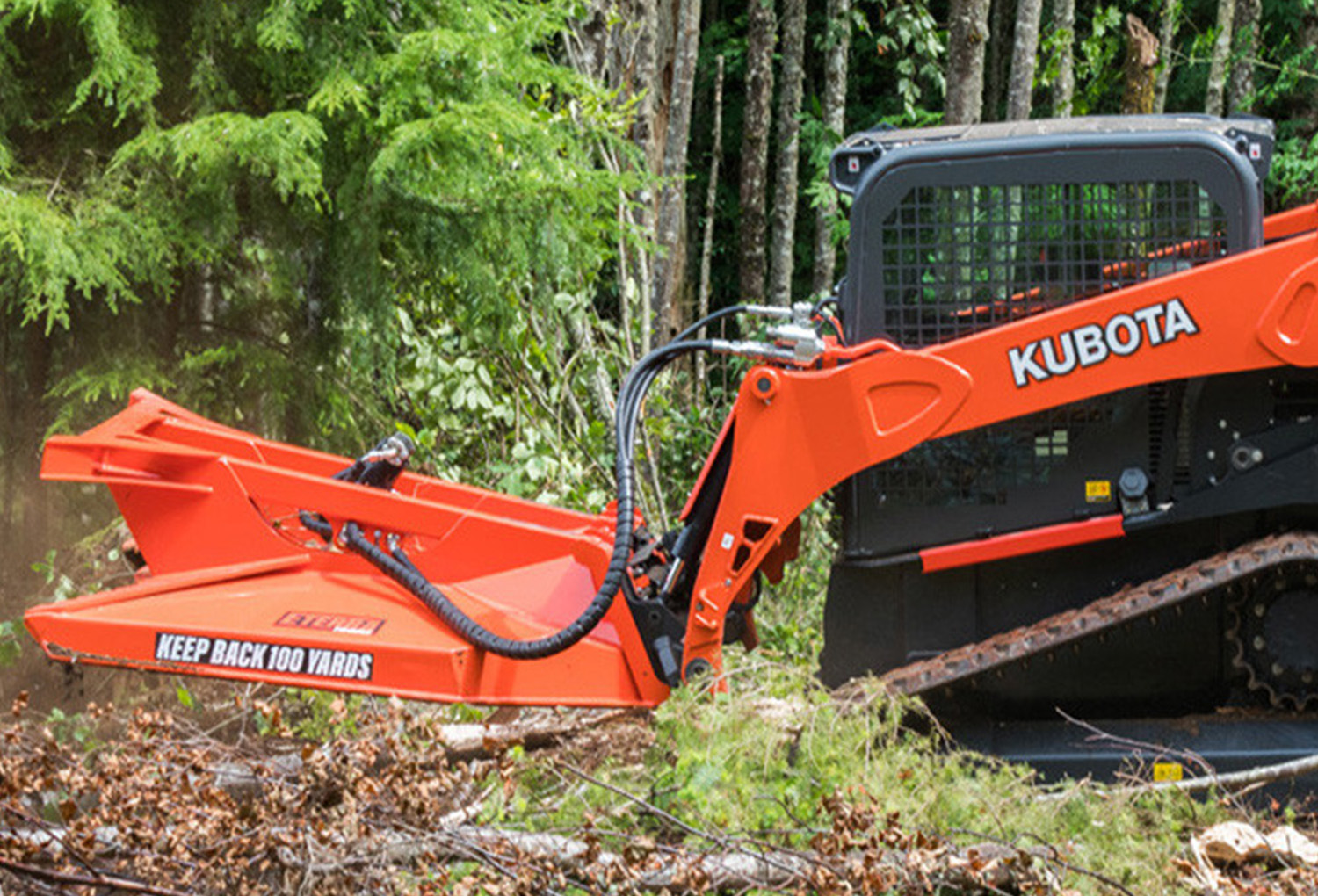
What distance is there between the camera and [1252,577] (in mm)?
4625

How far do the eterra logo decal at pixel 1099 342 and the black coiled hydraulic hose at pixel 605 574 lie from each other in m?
0.93

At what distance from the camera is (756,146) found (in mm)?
12734

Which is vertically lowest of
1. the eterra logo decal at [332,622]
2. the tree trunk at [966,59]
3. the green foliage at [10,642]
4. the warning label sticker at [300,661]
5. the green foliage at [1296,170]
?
the green foliage at [10,642]

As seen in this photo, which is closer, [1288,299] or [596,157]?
[1288,299]

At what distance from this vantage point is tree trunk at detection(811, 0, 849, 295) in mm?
12289

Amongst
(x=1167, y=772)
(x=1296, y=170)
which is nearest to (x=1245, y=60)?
(x=1296, y=170)

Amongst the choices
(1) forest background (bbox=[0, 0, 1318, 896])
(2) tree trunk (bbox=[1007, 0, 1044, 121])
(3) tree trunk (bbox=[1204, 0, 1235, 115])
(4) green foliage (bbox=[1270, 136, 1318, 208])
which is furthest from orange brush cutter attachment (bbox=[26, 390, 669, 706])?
(4) green foliage (bbox=[1270, 136, 1318, 208])

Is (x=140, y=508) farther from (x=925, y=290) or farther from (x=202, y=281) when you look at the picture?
(x=925, y=290)

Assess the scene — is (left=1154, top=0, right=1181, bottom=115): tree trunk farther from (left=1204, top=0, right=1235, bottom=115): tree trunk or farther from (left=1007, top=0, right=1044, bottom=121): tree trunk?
(left=1007, top=0, right=1044, bottom=121): tree trunk

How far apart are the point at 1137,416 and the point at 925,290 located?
30.1 inches

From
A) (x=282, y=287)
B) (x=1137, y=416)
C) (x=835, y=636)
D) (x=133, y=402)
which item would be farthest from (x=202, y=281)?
(x=1137, y=416)

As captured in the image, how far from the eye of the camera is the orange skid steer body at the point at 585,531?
4523mm

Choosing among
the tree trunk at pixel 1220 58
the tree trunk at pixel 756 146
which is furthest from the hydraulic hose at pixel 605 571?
the tree trunk at pixel 1220 58

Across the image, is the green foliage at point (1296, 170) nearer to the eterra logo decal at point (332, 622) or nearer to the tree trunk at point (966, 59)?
the tree trunk at point (966, 59)
